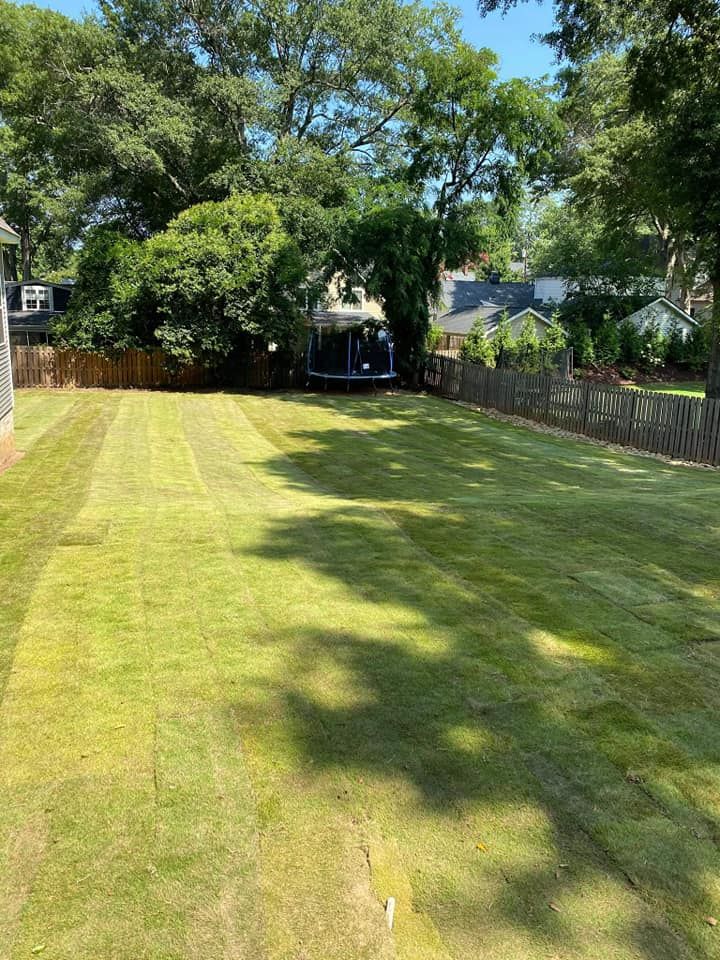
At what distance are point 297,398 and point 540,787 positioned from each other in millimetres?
20716

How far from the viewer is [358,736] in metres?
3.34

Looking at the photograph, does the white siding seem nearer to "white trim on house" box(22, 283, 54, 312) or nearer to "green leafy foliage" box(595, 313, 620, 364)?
"green leafy foliage" box(595, 313, 620, 364)

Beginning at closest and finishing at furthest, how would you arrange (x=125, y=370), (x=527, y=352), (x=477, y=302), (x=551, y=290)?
(x=125, y=370) → (x=527, y=352) → (x=477, y=302) → (x=551, y=290)

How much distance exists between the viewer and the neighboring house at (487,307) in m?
36.5

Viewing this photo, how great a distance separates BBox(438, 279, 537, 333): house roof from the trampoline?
13647 millimetres

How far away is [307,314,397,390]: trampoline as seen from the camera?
24.9 metres

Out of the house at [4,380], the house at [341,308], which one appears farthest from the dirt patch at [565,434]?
the house at [4,380]

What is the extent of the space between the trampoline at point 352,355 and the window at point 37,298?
20.1 m

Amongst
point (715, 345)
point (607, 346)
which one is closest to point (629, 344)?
point (607, 346)

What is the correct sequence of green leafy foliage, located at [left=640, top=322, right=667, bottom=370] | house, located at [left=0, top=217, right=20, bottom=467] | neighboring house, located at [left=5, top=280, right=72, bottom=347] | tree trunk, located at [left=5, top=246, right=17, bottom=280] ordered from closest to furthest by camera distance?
house, located at [left=0, top=217, right=20, bottom=467] → green leafy foliage, located at [left=640, top=322, right=667, bottom=370] → neighboring house, located at [left=5, top=280, right=72, bottom=347] → tree trunk, located at [left=5, top=246, right=17, bottom=280]

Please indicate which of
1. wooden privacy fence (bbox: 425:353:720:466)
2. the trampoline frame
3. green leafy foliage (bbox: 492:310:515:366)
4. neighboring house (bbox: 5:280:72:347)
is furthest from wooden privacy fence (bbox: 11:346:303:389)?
neighboring house (bbox: 5:280:72:347)

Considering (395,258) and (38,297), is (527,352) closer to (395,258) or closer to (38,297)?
(395,258)

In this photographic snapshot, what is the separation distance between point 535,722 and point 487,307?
3961 cm

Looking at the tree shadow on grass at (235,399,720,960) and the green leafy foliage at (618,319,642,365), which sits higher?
the green leafy foliage at (618,319,642,365)
